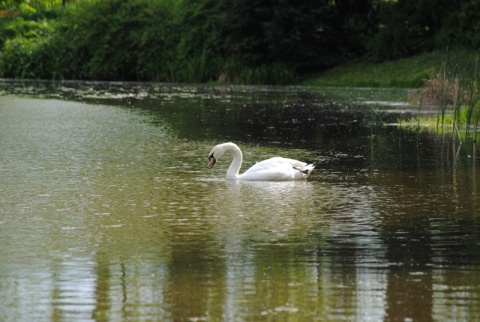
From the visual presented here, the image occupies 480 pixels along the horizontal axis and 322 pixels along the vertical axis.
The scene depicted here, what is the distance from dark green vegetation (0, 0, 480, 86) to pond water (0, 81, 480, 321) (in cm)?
2415

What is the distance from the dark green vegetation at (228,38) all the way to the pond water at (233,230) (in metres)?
24.1

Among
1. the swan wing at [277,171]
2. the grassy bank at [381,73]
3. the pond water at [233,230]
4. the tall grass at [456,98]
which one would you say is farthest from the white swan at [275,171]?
the grassy bank at [381,73]

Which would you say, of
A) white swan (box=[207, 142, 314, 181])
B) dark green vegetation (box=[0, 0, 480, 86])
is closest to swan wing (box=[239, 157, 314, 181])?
white swan (box=[207, 142, 314, 181])

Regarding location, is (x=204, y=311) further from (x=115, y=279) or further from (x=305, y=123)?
(x=305, y=123)

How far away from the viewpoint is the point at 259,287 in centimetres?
693

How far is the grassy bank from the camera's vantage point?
4003 centimetres

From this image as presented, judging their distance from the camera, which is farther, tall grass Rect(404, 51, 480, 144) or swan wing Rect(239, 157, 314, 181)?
tall grass Rect(404, 51, 480, 144)

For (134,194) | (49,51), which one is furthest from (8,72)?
(134,194)

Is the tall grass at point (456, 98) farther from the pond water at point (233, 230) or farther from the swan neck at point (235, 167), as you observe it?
the swan neck at point (235, 167)

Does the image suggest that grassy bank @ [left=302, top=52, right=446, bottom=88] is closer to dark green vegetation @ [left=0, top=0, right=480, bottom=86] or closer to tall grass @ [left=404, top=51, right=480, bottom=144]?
dark green vegetation @ [left=0, top=0, right=480, bottom=86]

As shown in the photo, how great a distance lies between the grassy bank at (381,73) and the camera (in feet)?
131

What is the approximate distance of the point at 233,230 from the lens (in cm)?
916

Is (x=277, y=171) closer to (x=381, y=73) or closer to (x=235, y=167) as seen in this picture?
(x=235, y=167)

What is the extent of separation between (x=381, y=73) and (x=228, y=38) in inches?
315
